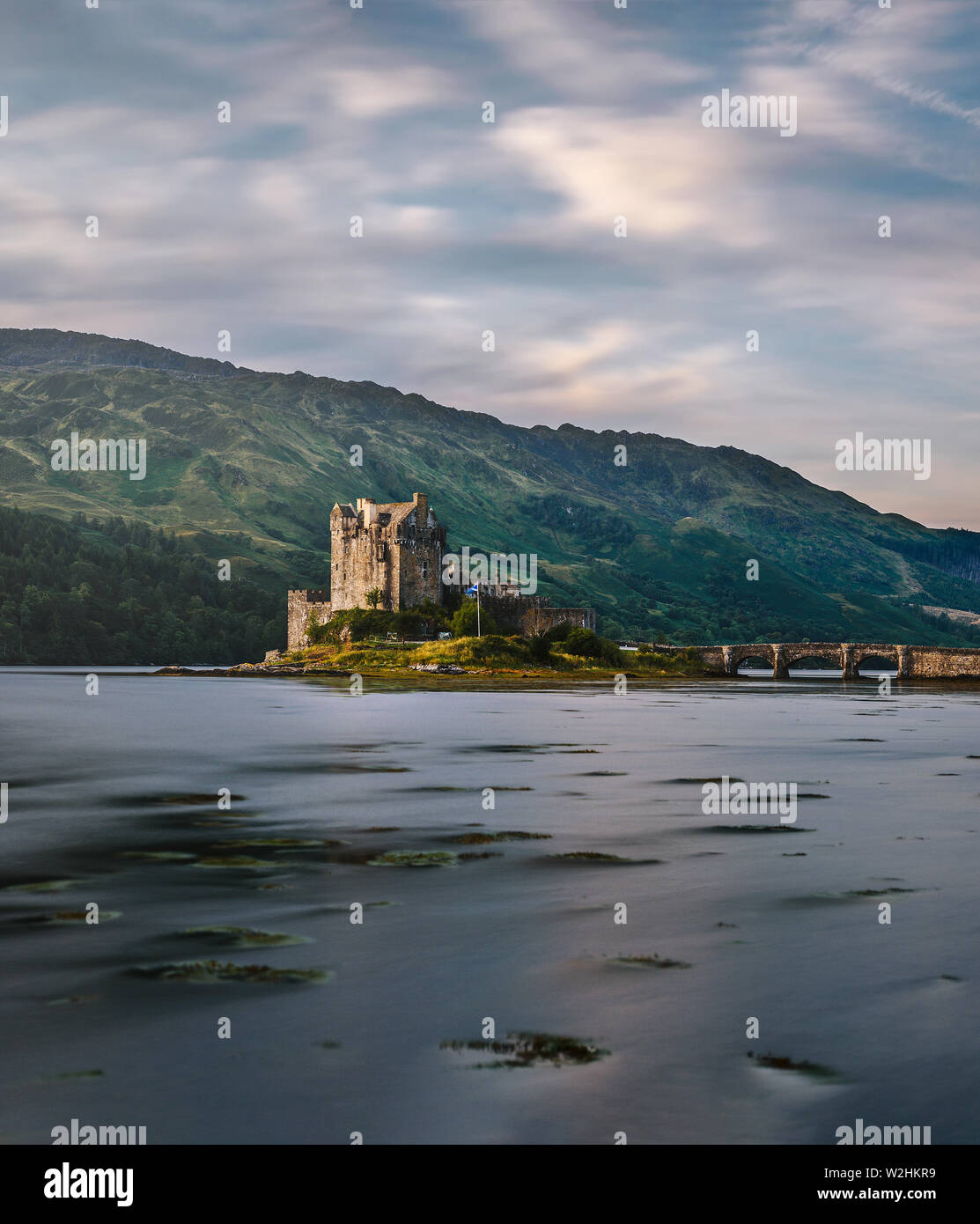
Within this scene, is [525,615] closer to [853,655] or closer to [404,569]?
[404,569]

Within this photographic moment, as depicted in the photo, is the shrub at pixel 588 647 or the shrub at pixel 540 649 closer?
the shrub at pixel 540 649

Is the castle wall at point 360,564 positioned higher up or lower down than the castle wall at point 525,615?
higher up

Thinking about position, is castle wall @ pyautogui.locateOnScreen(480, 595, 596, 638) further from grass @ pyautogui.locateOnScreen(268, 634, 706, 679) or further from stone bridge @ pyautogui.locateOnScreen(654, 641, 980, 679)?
stone bridge @ pyautogui.locateOnScreen(654, 641, 980, 679)

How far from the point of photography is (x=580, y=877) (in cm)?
1973

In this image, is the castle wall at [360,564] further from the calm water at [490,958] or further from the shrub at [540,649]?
the calm water at [490,958]

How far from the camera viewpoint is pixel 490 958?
14.5 m

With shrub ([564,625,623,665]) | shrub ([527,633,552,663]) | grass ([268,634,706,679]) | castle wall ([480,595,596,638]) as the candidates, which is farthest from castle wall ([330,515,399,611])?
shrub ([564,625,623,665])

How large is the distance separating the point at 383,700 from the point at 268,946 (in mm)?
69069

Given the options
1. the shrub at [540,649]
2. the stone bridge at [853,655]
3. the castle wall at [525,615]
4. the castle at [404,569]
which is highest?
the castle at [404,569]

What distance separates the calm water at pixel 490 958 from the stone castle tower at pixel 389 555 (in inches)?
3788

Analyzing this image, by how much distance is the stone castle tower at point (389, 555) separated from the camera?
132 metres

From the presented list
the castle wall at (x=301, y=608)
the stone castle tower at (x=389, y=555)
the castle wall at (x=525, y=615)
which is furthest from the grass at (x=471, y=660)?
the castle wall at (x=301, y=608)

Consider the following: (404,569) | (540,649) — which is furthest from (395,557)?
(540,649)
